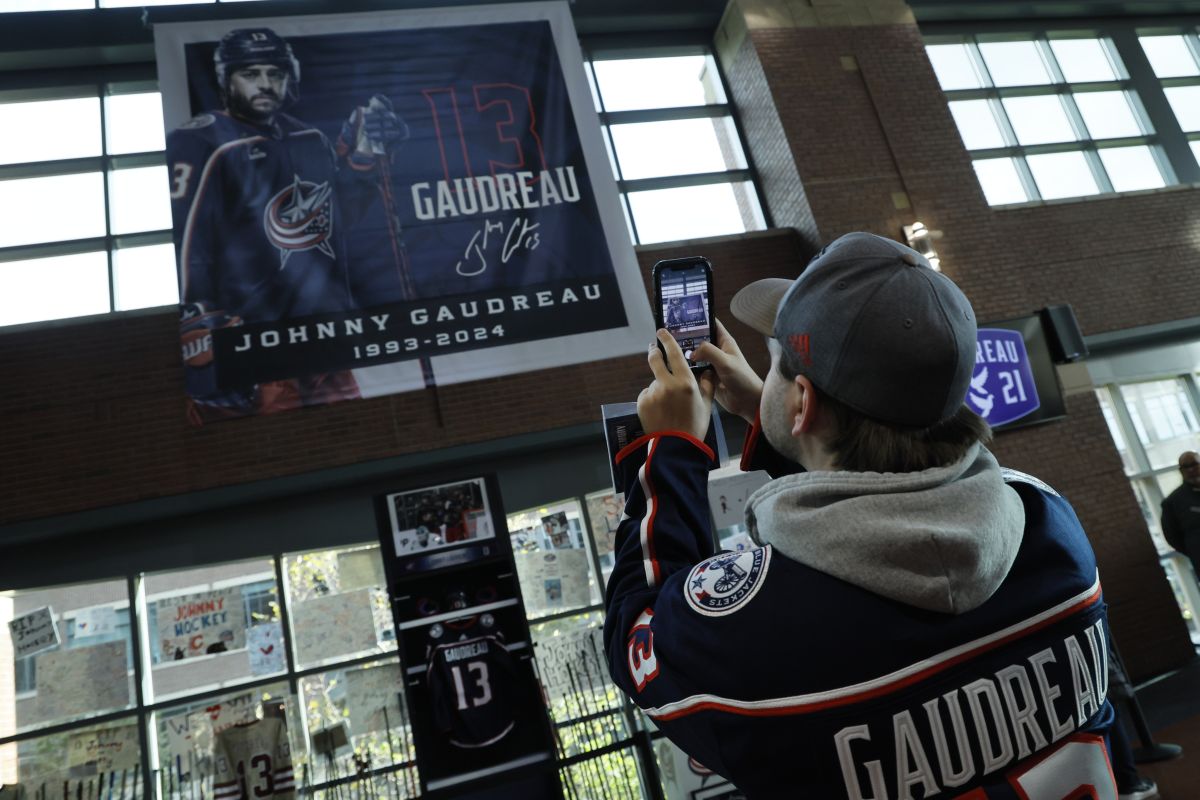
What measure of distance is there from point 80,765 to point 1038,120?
989 cm

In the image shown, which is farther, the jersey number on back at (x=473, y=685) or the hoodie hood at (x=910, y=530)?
the jersey number on back at (x=473, y=685)

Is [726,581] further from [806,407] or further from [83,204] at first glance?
[83,204]

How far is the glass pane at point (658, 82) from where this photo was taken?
690cm

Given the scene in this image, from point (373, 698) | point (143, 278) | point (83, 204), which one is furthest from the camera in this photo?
point (83, 204)

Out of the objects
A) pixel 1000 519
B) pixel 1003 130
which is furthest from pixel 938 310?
pixel 1003 130

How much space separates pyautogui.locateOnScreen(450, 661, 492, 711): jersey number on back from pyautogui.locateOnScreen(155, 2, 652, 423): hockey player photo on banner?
168 centimetres

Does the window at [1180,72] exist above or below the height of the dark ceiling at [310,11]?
below

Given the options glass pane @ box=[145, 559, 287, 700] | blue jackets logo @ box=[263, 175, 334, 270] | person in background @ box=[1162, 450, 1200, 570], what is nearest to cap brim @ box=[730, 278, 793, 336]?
blue jackets logo @ box=[263, 175, 334, 270]

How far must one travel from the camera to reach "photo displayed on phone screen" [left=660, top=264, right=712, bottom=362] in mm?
1328

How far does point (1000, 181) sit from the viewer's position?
7.52 metres

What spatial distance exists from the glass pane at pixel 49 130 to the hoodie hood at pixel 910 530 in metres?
6.79

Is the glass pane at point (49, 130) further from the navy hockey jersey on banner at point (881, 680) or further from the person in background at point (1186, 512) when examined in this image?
the person in background at point (1186, 512)

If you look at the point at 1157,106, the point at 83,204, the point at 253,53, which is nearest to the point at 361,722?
the point at 253,53

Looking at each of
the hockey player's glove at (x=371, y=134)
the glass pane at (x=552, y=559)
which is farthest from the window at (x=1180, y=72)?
the hockey player's glove at (x=371, y=134)
